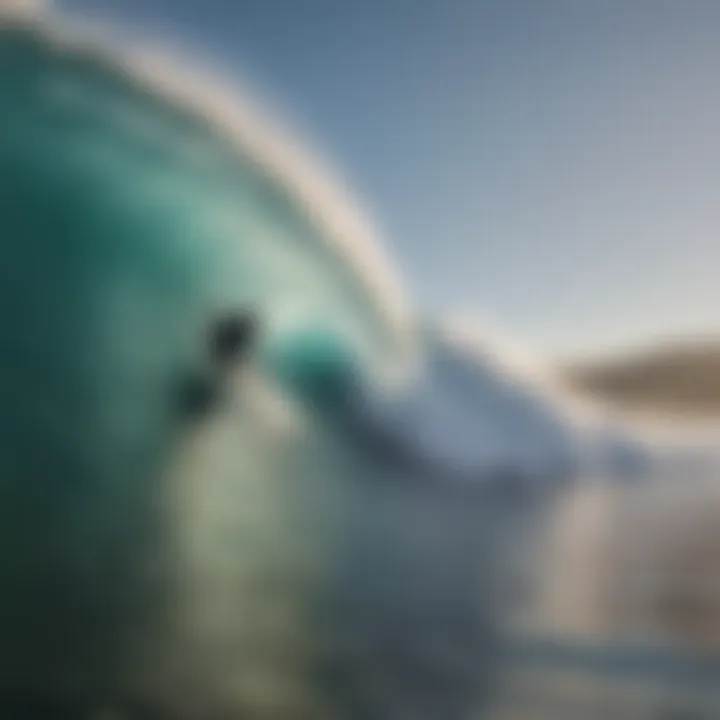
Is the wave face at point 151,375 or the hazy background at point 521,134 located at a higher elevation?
the hazy background at point 521,134

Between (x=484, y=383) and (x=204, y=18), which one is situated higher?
(x=204, y=18)

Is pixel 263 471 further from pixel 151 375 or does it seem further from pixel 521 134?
pixel 521 134

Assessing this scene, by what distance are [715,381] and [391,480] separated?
1.18 ft

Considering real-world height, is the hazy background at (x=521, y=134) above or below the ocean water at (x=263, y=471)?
above

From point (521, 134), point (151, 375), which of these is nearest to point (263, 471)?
point (151, 375)

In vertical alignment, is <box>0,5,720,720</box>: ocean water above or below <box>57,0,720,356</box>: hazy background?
below

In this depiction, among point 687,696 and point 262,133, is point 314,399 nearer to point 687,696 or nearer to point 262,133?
point 262,133

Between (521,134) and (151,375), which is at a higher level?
(521,134)

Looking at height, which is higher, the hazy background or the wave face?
the hazy background

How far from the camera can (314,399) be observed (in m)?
1.18

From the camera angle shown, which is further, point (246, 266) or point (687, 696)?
point (246, 266)

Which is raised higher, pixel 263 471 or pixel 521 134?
pixel 521 134

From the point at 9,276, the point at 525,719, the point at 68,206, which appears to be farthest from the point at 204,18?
the point at 525,719

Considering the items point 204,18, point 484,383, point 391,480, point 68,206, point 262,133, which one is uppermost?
point 204,18
